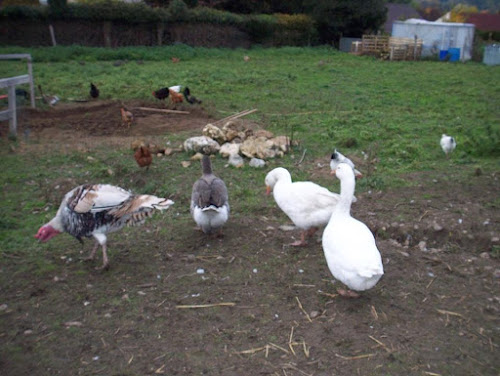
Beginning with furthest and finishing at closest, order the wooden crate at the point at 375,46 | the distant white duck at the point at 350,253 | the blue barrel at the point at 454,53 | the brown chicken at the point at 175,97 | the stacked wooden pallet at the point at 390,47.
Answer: the wooden crate at the point at 375,46 → the blue barrel at the point at 454,53 → the stacked wooden pallet at the point at 390,47 → the brown chicken at the point at 175,97 → the distant white duck at the point at 350,253

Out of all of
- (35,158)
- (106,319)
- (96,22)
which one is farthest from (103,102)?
(96,22)

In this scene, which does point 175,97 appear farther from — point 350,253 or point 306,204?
point 350,253

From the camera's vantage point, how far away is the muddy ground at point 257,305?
411cm

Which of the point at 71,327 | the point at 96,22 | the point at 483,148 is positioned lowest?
the point at 71,327

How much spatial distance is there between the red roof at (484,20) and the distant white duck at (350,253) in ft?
204

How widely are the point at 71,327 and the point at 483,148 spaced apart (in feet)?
27.9

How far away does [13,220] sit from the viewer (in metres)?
6.80

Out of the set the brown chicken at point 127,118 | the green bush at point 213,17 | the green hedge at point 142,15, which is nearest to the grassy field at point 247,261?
the brown chicken at point 127,118

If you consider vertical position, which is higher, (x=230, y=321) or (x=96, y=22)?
(x=96, y=22)

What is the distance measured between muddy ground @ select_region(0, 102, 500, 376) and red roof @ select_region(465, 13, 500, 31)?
6065 centimetres

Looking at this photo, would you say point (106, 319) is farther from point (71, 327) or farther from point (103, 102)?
point (103, 102)

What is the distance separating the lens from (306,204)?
582 cm

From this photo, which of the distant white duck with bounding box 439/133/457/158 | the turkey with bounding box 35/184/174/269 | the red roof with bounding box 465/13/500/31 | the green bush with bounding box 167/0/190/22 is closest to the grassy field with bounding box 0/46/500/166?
the distant white duck with bounding box 439/133/457/158

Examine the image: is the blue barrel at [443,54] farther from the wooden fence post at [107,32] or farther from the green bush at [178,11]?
the wooden fence post at [107,32]
